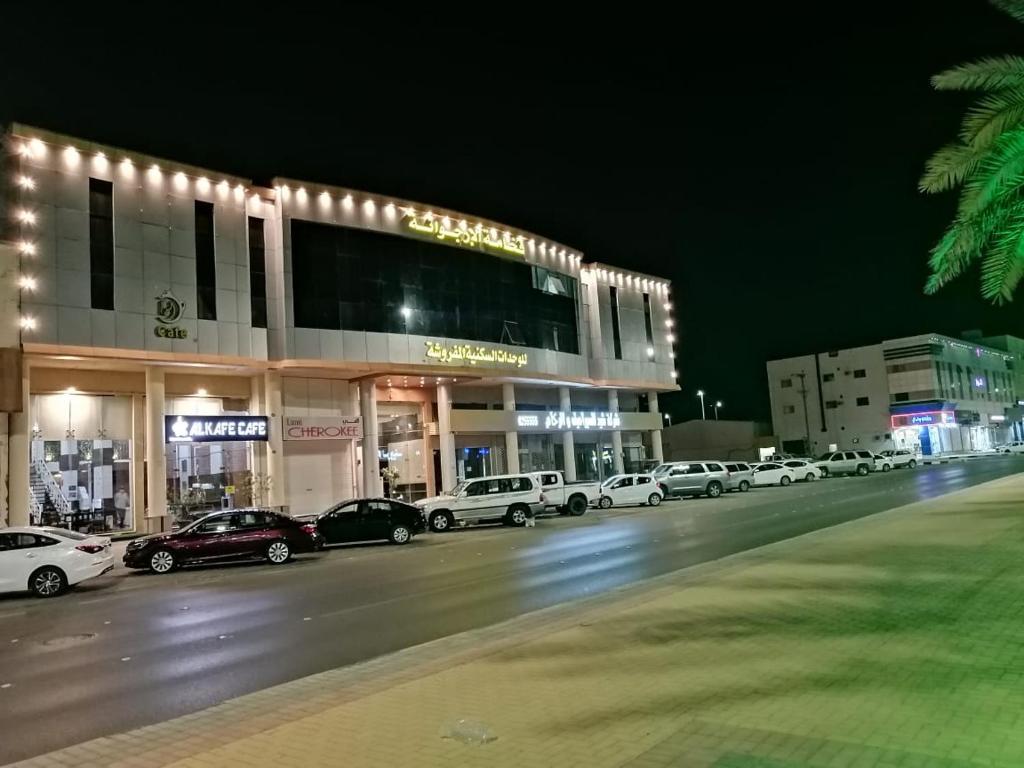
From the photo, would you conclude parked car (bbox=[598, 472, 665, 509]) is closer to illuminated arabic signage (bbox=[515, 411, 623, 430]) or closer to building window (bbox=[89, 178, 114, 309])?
illuminated arabic signage (bbox=[515, 411, 623, 430])

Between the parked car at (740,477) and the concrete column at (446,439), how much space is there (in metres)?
15.5

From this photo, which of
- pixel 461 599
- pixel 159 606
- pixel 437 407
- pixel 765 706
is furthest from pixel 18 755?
pixel 437 407

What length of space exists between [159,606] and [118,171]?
830 inches

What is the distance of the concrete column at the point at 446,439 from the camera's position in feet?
130

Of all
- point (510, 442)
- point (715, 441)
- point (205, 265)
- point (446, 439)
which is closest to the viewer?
point (205, 265)

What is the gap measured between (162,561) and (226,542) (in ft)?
5.37

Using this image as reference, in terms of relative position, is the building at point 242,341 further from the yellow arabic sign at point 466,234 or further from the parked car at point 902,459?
the parked car at point 902,459

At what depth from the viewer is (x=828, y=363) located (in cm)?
8931

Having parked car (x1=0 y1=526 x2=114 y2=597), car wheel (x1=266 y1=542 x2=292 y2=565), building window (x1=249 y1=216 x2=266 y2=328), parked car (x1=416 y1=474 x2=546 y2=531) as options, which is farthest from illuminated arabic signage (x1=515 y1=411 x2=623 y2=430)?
parked car (x1=0 y1=526 x2=114 y2=597)

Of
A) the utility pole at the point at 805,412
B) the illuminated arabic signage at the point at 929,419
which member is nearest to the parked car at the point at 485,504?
the illuminated arabic signage at the point at 929,419

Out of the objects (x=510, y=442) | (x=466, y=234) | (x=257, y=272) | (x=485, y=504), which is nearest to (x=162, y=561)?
(x=485, y=504)

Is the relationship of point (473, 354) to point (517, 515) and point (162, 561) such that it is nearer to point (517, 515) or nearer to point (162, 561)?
point (517, 515)

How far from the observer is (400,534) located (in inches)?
977

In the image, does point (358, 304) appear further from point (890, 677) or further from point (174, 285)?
point (890, 677)
